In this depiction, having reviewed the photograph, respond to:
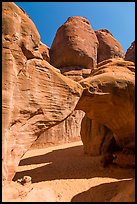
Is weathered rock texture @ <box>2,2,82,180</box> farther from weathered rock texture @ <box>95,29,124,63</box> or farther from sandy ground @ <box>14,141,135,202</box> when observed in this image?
weathered rock texture @ <box>95,29,124,63</box>

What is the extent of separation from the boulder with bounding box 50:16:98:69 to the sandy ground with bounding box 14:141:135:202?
14740 mm

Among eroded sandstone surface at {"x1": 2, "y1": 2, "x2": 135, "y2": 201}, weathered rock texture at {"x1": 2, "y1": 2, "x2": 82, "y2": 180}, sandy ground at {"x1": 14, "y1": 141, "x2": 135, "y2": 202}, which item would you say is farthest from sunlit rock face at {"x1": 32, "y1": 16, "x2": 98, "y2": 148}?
weathered rock texture at {"x1": 2, "y1": 2, "x2": 82, "y2": 180}

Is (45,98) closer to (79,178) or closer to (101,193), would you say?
(79,178)

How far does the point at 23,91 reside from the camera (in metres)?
6.52

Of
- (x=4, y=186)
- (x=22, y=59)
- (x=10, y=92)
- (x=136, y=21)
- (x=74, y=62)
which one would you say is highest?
(x=74, y=62)

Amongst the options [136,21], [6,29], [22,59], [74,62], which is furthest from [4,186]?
[74,62]

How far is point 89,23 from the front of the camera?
26.9m

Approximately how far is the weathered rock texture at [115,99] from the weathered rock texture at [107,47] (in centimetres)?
1808

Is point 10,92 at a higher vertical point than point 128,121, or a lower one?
higher

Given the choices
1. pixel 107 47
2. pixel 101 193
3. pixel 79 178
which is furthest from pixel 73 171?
pixel 107 47

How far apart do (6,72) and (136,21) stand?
4.15 m

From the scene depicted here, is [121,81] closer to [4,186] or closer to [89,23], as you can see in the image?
[4,186]

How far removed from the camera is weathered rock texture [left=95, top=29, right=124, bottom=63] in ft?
91.2

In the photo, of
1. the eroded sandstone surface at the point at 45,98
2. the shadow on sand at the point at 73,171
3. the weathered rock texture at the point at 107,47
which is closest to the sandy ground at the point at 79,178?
the shadow on sand at the point at 73,171
